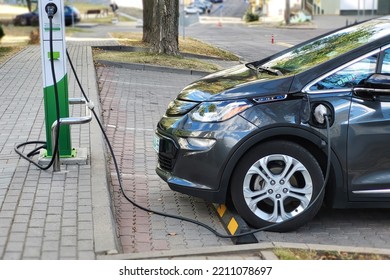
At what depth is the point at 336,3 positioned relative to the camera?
53.8 metres

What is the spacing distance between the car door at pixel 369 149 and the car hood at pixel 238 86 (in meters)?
0.63

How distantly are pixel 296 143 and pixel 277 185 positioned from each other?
1.25ft

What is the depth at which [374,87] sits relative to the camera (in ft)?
16.8

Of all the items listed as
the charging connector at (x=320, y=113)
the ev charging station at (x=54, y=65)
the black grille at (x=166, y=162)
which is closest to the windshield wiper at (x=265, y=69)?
the charging connector at (x=320, y=113)

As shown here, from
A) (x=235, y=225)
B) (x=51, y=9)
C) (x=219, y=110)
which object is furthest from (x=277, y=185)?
(x=51, y=9)

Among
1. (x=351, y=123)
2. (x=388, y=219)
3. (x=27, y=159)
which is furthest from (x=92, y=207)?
(x=388, y=219)

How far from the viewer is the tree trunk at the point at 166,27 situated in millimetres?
15359

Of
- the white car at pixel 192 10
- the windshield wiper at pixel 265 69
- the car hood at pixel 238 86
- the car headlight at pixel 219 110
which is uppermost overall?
the windshield wiper at pixel 265 69

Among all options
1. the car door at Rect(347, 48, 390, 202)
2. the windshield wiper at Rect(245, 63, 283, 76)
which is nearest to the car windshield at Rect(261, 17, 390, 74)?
the windshield wiper at Rect(245, 63, 283, 76)

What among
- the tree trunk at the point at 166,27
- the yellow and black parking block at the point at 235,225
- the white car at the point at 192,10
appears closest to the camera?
the yellow and black parking block at the point at 235,225

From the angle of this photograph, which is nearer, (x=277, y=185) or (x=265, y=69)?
(x=277, y=185)

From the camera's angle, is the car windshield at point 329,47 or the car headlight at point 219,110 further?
the car windshield at point 329,47

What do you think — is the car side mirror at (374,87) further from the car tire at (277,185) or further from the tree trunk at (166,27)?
the tree trunk at (166,27)

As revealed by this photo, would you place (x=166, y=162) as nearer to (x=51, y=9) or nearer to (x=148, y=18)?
(x=51, y=9)
